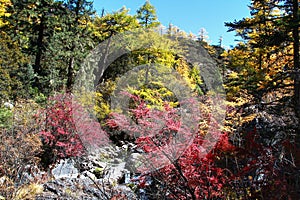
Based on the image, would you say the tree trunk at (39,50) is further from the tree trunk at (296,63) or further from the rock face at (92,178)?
the tree trunk at (296,63)

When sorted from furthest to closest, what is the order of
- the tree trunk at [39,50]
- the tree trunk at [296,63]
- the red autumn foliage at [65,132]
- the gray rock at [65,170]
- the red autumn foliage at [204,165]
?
the tree trunk at [39,50] → the red autumn foliage at [65,132] → the gray rock at [65,170] → the tree trunk at [296,63] → the red autumn foliage at [204,165]

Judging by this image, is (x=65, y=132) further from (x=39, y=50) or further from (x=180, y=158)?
(x=39, y=50)

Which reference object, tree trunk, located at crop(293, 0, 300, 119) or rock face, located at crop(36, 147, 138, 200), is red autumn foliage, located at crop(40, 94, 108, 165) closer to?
rock face, located at crop(36, 147, 138, 200)

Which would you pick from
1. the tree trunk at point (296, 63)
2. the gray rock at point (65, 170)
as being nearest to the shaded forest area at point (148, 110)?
the tree trunk at point (296, 63)

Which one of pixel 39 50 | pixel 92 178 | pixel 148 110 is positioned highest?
pixel 39 50

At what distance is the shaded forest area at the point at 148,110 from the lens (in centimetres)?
460

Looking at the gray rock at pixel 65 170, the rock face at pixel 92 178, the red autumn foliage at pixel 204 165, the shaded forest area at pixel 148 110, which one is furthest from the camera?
the gray rock at pixel 65 170

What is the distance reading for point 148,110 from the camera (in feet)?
20.1

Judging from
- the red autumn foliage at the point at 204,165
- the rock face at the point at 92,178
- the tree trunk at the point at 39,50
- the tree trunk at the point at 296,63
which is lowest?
the rock face at the point at 92,178

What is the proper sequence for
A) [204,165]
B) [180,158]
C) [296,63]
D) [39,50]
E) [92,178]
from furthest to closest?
[39,50], [92,178], [296,63], [180,158], [204,165]

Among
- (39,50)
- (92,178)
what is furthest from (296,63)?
(39,50)

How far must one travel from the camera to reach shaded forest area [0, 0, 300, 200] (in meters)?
4.60

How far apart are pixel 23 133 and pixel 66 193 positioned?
2.08m

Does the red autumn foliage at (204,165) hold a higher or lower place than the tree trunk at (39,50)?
lower
